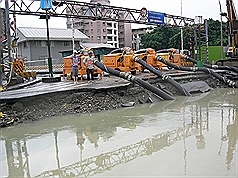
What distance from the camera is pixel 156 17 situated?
1067 inches

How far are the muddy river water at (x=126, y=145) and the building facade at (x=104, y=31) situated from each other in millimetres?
57017

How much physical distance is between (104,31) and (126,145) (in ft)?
216

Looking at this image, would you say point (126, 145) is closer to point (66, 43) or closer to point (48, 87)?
point (48, 87)

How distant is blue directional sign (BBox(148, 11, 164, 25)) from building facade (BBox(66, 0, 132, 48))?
125 feet

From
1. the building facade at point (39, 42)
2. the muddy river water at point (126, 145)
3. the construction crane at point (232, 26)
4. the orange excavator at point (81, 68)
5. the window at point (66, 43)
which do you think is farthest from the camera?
the window at point (66, 43)

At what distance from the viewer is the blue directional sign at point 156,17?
2661cm

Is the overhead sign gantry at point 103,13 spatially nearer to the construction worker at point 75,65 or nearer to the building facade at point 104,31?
the construction worker at point 75,65

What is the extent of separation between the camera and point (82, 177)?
482cm

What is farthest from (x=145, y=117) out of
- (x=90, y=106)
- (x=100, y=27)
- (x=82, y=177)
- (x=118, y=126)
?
(x=100, y=27)

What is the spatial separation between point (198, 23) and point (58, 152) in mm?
24999

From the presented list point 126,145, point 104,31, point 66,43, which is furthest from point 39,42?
point 126,145

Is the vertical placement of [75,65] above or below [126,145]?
above

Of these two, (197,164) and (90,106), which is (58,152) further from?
(90,106)

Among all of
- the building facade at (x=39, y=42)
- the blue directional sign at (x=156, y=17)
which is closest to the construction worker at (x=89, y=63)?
the blue directional sign at (x=156, y=17)
